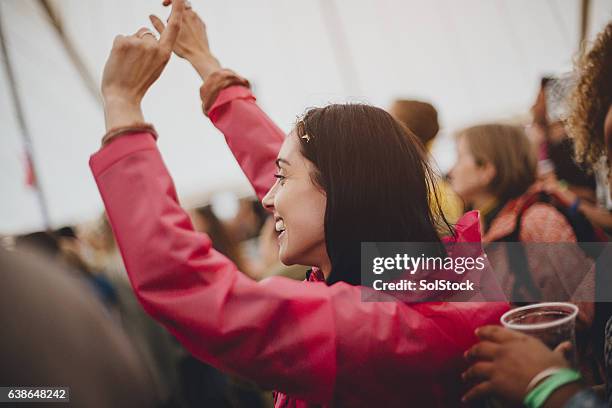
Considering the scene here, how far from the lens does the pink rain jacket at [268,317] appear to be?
615 millimetres

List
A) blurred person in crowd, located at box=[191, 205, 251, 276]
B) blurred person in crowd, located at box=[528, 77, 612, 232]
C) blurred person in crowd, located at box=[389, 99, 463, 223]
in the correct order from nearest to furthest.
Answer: blurred person in crowd, located at box=[528, 77, 612, 232]
blurred person in crowd, located at box=[389, 99, 463, 223]
blurred person in crowd, located at box=[191, 205, 251, 276]

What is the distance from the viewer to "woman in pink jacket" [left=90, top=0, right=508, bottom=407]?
0.62 metres

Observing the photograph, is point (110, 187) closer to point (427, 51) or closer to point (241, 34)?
point (241, 34)

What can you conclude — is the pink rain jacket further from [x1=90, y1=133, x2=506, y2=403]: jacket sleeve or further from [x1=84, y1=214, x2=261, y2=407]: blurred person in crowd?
[x1=84, y1=214, x2=261, y2=407]: blurred person in crowd

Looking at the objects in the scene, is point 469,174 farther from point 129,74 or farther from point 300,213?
point 129,74

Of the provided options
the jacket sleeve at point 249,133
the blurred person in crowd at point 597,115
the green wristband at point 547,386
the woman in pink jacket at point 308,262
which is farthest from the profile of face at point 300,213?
A: the blurred person in crowd at point 597,115

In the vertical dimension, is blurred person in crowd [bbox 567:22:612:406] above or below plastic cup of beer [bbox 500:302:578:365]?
above

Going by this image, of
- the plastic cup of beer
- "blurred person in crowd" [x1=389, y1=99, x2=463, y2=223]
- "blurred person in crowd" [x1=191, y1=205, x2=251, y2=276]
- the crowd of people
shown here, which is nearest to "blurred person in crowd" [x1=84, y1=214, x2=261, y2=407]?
"blurred person in crowd" [x1=191, y1=205, x2=251, y2=276]

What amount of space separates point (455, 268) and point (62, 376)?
614mm

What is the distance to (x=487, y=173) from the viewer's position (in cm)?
173

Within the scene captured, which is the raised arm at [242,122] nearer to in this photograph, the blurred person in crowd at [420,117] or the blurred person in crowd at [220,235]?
the blurred person in crowd at [420,117]

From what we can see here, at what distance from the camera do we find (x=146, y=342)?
188 centimetres

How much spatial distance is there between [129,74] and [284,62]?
23.2 feet

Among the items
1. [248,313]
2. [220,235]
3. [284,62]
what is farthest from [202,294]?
[284,62]
